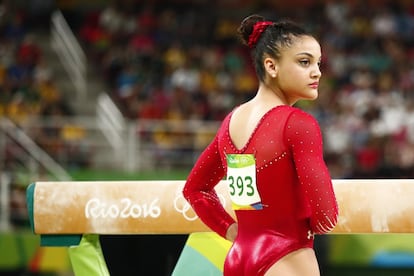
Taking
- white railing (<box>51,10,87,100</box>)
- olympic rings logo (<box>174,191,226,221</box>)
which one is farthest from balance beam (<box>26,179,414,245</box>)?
white railing (<box>51,10,87,100</box>)

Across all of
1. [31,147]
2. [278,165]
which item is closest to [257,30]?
[278,165]

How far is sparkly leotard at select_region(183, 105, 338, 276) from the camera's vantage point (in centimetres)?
284

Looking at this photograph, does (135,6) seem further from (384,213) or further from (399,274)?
(384,213)

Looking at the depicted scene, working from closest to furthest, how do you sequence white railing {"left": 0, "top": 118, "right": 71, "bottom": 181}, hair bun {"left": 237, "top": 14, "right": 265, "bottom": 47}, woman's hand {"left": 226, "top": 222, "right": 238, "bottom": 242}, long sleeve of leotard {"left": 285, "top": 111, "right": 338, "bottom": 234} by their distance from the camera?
long sleeve of leotard {"left": 285, "top": 111, "right": 338, "bottom": 234} < hair bun {"left": 237, "top": 14, "right": 265, "bottom": 47} < woman's hand {"left": 226, "top": 222, "right": 238, "bottom": 242} < white railing {"left": 0, "top": 118, "right": 71, "bottom": 181}

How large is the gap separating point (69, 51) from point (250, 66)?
2.71 meters

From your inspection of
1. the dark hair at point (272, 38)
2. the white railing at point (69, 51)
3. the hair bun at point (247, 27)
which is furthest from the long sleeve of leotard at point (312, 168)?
the white railing at point (69, 51)

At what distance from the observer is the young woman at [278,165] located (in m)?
2.85

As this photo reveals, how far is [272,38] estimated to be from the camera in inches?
118

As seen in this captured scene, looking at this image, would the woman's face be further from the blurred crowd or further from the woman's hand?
the blurred crowd

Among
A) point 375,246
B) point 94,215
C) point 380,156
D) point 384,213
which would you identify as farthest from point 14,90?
point 384,213

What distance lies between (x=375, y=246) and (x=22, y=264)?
312 centimetres

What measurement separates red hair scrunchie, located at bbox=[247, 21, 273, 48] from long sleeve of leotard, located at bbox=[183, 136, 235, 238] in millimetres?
430

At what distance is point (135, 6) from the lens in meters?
14.0

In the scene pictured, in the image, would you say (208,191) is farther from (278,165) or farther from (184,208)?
(184,208)
